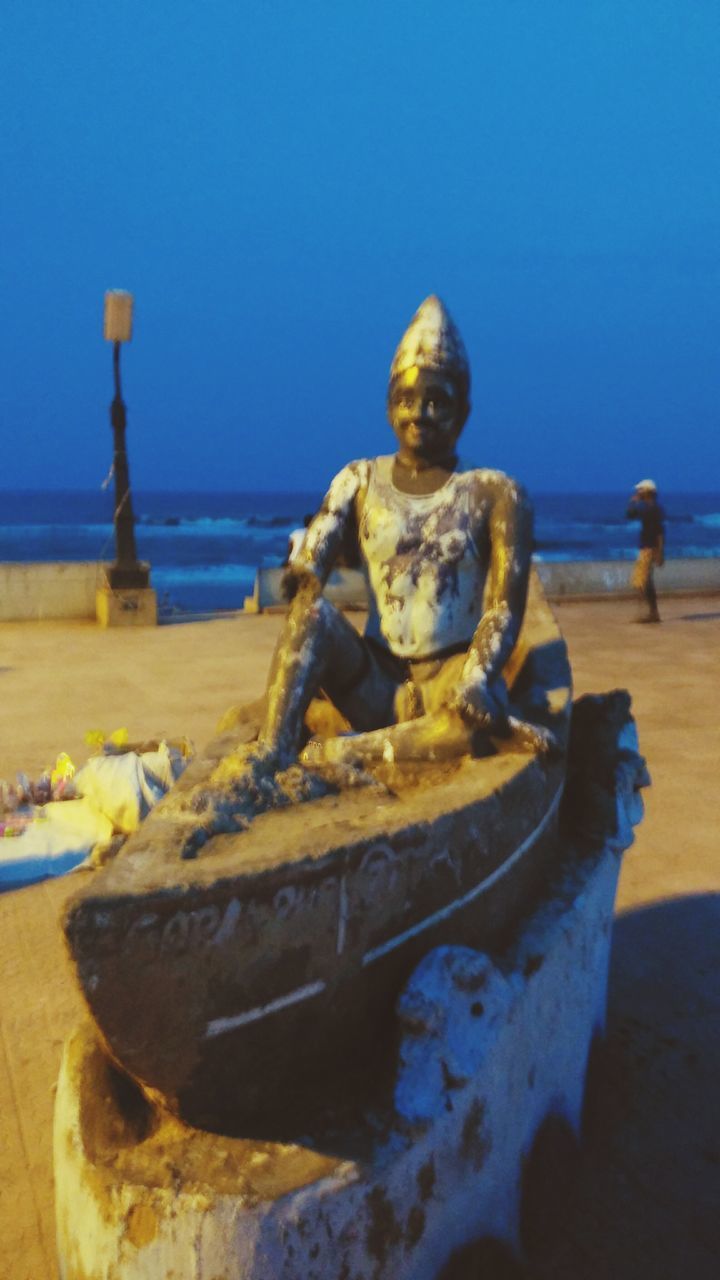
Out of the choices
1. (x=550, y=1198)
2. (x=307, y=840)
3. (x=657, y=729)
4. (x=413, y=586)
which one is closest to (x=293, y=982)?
(x=307, y=840)

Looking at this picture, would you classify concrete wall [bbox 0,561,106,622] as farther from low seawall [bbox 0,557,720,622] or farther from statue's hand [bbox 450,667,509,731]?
statue's hand [bbox 450,667,509,731]

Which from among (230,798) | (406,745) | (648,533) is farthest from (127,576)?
(230,798)

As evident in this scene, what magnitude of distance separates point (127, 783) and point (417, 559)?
218cm

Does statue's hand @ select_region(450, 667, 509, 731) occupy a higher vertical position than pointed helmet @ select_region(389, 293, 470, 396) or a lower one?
lower

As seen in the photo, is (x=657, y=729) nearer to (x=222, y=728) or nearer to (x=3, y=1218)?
(x=222, y=728)

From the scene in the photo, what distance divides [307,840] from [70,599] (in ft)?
32.3

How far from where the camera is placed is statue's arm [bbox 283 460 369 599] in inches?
112

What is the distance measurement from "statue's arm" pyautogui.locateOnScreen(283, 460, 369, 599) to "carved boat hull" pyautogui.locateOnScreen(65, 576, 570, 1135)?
83 centimetres

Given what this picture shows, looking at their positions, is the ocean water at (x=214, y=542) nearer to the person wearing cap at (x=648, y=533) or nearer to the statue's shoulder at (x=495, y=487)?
the person wearing cap at (x=648, y=533)

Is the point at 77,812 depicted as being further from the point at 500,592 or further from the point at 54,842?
the point at 500,592

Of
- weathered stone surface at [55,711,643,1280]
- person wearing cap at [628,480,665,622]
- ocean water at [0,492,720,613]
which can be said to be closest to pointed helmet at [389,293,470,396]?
weathered stone surface at [55,711,643,1280]

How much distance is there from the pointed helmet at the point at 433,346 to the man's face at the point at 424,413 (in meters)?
0.03

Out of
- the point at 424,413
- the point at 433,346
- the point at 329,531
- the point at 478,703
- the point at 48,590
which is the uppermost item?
the point at 433,346

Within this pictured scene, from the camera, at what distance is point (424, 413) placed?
282 centimetres
